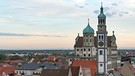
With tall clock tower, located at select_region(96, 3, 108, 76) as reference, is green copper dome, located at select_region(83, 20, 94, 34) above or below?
above

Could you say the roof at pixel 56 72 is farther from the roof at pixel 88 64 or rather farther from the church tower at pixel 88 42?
the church tower at pixel 88 42

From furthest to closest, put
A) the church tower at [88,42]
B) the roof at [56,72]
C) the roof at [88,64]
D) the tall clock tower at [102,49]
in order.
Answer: the church tower at [88,42], the roof at [88,64], the tall clock tower at [102,49], the roof at [56,72]

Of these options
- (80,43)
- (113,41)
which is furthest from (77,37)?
(113,41)

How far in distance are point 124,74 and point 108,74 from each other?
1594 centimetres

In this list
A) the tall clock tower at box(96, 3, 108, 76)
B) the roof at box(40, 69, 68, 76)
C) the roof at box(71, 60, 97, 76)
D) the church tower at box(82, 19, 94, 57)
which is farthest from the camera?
the church tower at box(82, 19, 94, 57)

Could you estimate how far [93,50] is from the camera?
97312 mm

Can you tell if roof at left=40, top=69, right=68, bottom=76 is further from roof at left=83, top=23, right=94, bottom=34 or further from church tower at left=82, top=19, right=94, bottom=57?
roof at left=83, top=23, right=94, bottom=34

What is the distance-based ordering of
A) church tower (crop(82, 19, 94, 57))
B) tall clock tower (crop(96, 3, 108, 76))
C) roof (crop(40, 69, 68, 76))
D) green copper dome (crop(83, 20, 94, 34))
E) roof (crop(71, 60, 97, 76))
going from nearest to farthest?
1. roof (crop(40, 69, 68, 76))
2. tall clock tower (crop(96, 3, 108, 76))
3. roof (crop(71, 60, 97, 76))
4. church tower (crop(82, 19, 94, 57))
5. green copper dome (crop(83, 20, 94, 34))

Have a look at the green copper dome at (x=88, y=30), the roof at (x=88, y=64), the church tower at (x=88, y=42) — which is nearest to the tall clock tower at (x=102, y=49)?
the roof at (x=88, y=64)

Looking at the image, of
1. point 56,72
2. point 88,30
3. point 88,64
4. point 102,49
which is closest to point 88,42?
→ point 88,30

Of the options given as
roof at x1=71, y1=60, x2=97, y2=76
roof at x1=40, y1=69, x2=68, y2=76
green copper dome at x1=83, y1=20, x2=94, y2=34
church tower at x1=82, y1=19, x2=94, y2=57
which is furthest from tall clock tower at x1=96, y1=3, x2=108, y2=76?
roof at x1=40, y1=69, x2=68, y2=76

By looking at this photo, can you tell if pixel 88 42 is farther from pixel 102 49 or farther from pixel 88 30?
pixel 102 49

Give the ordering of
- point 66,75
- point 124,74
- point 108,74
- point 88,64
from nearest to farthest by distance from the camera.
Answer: point 66,75 → point 108,74 → point 88,64 → point 124,74

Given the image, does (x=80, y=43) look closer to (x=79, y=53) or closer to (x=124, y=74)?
(x=79, y=53)
